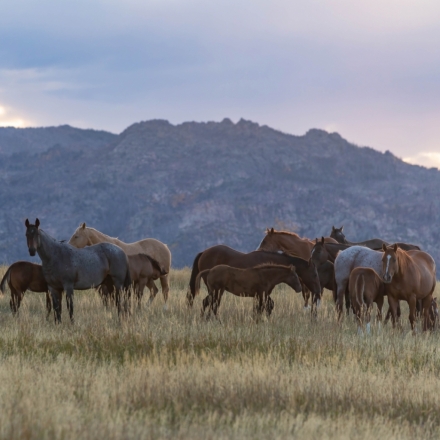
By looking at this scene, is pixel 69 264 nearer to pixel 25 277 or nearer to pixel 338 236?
pixel 25 277

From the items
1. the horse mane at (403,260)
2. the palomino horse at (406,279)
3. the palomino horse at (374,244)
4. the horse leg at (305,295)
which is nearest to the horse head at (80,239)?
the horse leg at (305,295)

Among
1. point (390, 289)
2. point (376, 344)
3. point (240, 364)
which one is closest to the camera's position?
point (240, 364)

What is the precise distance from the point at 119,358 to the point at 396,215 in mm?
178538

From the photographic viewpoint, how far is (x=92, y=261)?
1303 centimetres

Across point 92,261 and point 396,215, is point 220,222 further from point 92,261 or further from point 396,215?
point 92,261

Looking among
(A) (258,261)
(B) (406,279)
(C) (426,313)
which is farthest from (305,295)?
(B) (406,279)

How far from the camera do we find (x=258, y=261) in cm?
1462

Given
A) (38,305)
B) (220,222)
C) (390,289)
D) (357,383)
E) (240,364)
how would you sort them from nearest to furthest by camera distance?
(357,383), (240,364), (390,289), (38,305), (220,222)

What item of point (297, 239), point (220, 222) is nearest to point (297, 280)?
Result: point (297, 239)

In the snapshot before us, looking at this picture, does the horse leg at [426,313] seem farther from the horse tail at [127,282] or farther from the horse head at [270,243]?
the horse tail at [127,282]

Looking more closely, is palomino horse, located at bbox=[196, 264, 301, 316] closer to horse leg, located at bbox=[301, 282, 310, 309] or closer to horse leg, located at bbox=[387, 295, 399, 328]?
horse leg, located at bbox=[387, 295, 399, 328]

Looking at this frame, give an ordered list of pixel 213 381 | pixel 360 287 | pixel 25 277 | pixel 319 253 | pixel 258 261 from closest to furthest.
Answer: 1. pixel 213 381
2. pixel 360 287
3. pixel 25 277
4. pixel 258 261
5. pixel 319 253

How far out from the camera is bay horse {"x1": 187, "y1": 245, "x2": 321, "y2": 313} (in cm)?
1436

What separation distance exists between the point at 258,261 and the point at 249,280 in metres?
1.40
